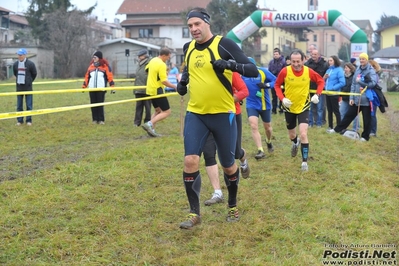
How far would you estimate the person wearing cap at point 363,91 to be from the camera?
13062mm

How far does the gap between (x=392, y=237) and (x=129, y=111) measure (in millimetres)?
13292

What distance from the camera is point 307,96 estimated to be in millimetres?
9289

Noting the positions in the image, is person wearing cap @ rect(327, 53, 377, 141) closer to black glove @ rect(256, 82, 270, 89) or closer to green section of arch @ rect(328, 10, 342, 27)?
black glove @ rect(256, 82, 270, 89)

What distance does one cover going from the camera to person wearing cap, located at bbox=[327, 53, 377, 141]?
13.1 metres

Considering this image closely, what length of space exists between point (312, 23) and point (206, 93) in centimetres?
1990

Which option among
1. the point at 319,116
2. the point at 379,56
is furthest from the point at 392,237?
the point at 379,56

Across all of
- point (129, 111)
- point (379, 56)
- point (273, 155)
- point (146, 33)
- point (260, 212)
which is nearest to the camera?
point (260, 212)

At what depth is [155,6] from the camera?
7688cm

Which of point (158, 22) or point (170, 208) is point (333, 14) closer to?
point (170, 208)

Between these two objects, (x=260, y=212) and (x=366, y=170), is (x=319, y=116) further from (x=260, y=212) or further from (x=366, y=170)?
(x=260, y=212)

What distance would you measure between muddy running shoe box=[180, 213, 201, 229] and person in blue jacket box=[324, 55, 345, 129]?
8.98 m

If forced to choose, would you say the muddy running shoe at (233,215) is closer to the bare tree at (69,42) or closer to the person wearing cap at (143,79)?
the person wearing cap at (143,79)

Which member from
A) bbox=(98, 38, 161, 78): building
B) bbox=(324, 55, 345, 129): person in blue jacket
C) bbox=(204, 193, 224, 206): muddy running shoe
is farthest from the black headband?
bbox=(98, 38, 161, 78): building

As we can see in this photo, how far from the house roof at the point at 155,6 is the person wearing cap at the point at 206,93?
231 ft
